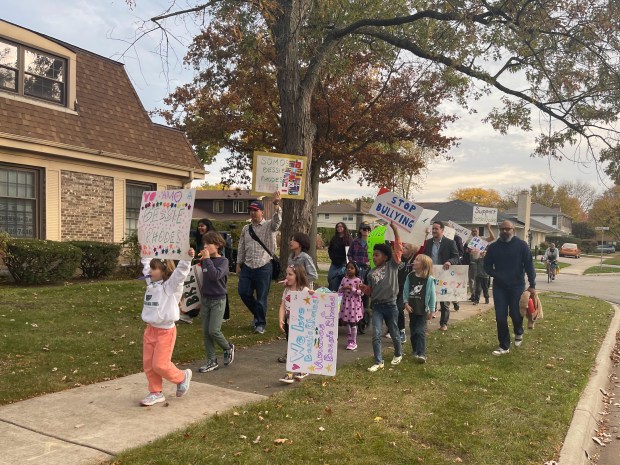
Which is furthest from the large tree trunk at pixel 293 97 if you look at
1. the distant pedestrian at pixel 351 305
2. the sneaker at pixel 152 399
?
the sneaker at pixel 152 399

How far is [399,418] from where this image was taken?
4793 mm

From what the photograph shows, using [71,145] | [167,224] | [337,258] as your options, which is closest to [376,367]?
[337,258]

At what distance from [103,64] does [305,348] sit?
1427 centimetres

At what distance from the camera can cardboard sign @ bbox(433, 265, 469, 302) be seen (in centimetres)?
953

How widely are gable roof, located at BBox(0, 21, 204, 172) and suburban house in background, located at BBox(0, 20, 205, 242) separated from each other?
0.03 meters

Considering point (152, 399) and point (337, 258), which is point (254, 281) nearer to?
point (337, 258)

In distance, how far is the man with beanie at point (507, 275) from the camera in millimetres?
7707

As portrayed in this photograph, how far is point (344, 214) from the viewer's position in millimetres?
76125

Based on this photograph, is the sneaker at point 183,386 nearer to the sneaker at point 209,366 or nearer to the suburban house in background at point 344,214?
the sneaker at point 209,366

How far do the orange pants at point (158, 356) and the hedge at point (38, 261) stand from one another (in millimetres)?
7518

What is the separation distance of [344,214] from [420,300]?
2731 inches

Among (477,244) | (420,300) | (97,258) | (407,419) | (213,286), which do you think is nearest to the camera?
(407,419)

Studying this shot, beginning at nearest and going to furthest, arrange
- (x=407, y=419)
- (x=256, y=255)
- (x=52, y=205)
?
(x=407, y=419) → (x=256, y=255) → (x=52, y=205)

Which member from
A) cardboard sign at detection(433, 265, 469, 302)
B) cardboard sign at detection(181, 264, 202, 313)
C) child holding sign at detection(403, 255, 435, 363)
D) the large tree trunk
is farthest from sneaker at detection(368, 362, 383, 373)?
the large tree trunk
